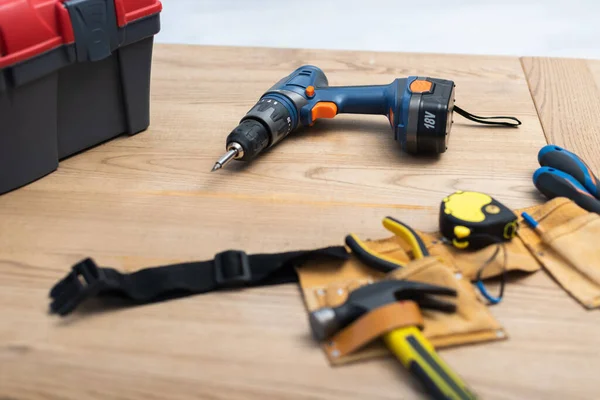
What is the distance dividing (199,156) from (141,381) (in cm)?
45

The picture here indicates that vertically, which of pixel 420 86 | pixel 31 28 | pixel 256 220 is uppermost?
pixel 31 28

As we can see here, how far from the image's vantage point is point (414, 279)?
0.86 metres

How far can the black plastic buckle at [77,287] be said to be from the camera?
2.77 feet

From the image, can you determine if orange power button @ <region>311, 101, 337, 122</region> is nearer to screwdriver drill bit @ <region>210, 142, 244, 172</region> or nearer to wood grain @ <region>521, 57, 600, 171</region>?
screwdriver drill bit @ <region>210, 142, 244, 172</region>

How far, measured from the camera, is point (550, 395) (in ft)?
2.48

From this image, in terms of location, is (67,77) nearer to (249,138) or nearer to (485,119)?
(249,138)

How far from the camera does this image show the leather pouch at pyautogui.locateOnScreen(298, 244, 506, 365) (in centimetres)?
80

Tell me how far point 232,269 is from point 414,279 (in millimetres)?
212

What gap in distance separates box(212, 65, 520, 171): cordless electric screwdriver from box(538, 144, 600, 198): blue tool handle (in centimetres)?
14

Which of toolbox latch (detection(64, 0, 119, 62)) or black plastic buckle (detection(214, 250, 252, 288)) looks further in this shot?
Answer: toolbox latch (detection(64, 0, 119, 62))

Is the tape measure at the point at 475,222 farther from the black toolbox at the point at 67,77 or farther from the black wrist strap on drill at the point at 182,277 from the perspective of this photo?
the black toolbox at the point at 67,77

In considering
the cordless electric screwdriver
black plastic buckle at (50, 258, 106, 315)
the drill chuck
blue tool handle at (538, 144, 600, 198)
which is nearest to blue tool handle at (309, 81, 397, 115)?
the cordless electric screwdriver

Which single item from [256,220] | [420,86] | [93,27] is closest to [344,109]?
[420,86]

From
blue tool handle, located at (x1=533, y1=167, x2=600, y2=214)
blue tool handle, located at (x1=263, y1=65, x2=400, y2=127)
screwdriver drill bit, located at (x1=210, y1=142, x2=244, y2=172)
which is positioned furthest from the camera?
blue tool handle, located at (x1=263, y1=65, x2=400, y2=127)
